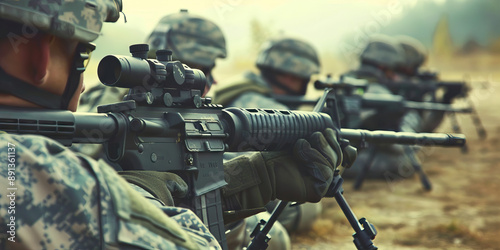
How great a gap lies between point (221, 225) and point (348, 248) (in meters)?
3.46

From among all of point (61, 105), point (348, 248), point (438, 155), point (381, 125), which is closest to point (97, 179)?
point (61, 105)

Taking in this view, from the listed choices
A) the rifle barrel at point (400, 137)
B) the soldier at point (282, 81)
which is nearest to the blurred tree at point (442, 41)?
the soldier at point (282, 81)

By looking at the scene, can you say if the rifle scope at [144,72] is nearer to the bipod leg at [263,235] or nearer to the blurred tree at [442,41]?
the bipod leg at [263,235]

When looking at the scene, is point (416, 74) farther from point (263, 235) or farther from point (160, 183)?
point (160, 183)

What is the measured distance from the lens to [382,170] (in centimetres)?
911

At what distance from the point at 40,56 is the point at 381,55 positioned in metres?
9.62

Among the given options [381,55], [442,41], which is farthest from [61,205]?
[442,41]

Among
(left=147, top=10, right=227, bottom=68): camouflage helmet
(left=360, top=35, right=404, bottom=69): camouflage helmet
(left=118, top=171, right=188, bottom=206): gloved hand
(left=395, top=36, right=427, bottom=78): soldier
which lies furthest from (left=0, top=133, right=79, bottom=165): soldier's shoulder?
(left=395, top=36, right=427, bottom=78): soldier

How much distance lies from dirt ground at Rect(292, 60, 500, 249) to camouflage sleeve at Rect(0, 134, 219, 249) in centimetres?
436

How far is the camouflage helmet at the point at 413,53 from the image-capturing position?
12.2 meters

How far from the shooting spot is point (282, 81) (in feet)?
22.5

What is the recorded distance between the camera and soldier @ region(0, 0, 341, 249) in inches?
51.8

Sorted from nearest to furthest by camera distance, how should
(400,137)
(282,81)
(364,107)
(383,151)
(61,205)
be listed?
1. (61,205)
2. (400,137)
3. (282,81)
4. (364,107)
5. (383,151)

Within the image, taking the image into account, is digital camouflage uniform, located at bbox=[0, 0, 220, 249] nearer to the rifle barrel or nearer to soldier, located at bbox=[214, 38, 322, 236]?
the rifle barrel
